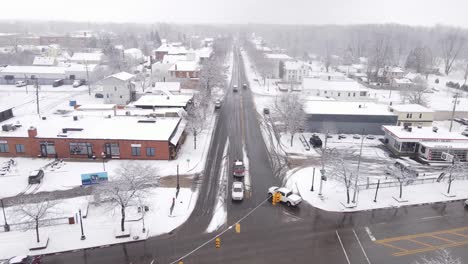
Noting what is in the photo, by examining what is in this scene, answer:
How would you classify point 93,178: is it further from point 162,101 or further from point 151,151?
point 162,101

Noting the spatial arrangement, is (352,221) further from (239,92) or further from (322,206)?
(239,92)

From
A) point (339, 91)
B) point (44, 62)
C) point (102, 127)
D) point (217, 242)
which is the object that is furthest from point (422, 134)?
point (44, 62)

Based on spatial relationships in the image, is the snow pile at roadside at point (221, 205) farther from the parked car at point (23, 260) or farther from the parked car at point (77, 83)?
the parked car at point (77, 83)

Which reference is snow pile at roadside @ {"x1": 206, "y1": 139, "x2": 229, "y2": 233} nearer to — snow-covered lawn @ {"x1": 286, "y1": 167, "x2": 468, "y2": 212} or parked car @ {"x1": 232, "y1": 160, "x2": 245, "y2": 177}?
parked car @ {"x1": 232, "y1": 160, "x2": 245, "y2": 177}

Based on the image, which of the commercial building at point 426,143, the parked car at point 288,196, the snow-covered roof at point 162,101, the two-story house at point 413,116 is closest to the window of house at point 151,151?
the parked car at point 288,196

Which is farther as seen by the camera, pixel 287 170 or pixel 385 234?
pixel 287 170

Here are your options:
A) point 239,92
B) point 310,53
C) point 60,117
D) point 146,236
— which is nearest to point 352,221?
point 146,236
